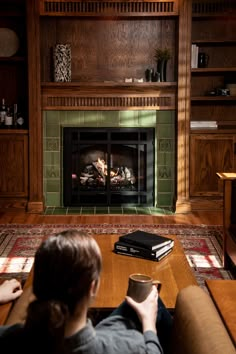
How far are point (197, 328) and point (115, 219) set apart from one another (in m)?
3.84

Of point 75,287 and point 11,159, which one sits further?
point 11,159

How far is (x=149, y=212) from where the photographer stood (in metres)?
5.76

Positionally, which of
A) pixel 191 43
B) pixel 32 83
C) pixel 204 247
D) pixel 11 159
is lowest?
pixel 204 247

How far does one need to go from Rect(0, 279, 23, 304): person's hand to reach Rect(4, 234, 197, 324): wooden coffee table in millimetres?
39

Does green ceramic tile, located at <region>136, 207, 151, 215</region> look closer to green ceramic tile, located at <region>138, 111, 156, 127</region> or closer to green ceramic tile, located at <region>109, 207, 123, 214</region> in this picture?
green ceramic tile, located at <region>109, 207, 123, 214</region>

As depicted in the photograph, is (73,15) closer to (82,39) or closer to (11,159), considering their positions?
(82,39)

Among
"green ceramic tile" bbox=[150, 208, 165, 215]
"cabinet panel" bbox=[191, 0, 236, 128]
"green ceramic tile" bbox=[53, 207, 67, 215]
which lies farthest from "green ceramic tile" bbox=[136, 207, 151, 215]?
"cabinet panel" bbox=[191, 0, 236, 128]

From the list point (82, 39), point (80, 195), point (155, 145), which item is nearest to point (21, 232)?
point (80, 195)

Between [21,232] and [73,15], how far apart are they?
2247 millimetres

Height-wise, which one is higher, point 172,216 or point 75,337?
point 75,337

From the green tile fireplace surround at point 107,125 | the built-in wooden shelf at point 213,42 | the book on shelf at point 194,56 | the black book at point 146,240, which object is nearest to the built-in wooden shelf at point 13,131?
the green tile fireplace surround at point 107,125

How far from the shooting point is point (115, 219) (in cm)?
542

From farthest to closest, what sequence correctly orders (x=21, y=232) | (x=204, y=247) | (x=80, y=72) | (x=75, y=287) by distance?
(x=80, y=72) → (x=21, y=232) → (x=204, y=247) → (x=75, y=287)

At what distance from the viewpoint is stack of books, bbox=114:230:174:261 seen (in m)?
2.78
